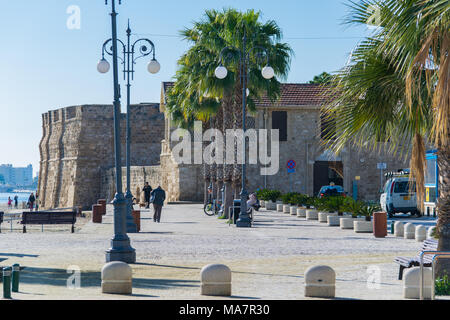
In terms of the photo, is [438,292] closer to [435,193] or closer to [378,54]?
[378,54]

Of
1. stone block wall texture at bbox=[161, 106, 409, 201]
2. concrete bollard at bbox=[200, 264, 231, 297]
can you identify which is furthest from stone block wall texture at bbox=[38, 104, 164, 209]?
concrete bollard at bbox=[200, 264, 231, 297]

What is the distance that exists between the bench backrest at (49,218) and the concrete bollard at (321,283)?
1598cm

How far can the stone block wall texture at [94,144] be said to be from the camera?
2899 inches

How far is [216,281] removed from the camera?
10.2 meters

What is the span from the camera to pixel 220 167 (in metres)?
35.1

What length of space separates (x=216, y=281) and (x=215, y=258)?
18.8 ft

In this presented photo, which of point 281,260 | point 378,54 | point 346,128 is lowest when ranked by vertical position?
point 281,260

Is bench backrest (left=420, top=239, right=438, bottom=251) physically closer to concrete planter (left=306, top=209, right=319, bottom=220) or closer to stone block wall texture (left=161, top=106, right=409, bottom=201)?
concrete planter (left=306, top=209, right=319, bottom=220)

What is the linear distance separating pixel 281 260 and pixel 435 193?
1858cm

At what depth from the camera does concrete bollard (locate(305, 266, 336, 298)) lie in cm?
1003

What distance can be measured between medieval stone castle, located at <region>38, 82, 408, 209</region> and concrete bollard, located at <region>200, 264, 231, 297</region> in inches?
1039

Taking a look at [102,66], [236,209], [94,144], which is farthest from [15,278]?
[94,144]

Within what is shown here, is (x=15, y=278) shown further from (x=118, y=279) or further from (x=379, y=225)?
(x=379, y=225)
